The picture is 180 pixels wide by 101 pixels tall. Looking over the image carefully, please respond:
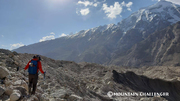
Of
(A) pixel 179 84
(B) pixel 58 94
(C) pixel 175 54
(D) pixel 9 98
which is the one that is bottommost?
(A) pixel 179 84

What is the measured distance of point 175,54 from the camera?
9969 centimetres

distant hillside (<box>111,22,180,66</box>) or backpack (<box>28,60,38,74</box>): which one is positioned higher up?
distant hillside (<box>111,22,180,66</box>)

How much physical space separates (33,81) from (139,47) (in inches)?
5871

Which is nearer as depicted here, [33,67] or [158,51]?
[33,67]

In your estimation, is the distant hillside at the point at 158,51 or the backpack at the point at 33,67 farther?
the distant hillside at the point at 158,51

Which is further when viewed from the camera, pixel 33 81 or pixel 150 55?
pixel 150 55

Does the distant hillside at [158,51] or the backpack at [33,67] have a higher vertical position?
the distant hillside at [158,51]

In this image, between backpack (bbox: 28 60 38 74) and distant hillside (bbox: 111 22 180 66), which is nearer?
backpack (bbox: 28 60 38 74)

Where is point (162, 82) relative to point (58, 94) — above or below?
below

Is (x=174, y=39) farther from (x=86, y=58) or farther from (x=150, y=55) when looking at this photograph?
(x=86, y=58)

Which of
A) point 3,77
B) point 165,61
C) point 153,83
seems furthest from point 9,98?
point 165,61

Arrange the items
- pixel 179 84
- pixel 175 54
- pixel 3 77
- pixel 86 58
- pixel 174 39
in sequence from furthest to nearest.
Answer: pixel 86 58 → pixel 174 39 → pixel 175 54 → pixel 179 84 → pixel 3 77

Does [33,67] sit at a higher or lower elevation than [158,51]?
lower

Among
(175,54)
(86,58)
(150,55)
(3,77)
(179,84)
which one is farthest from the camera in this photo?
(86,58)
